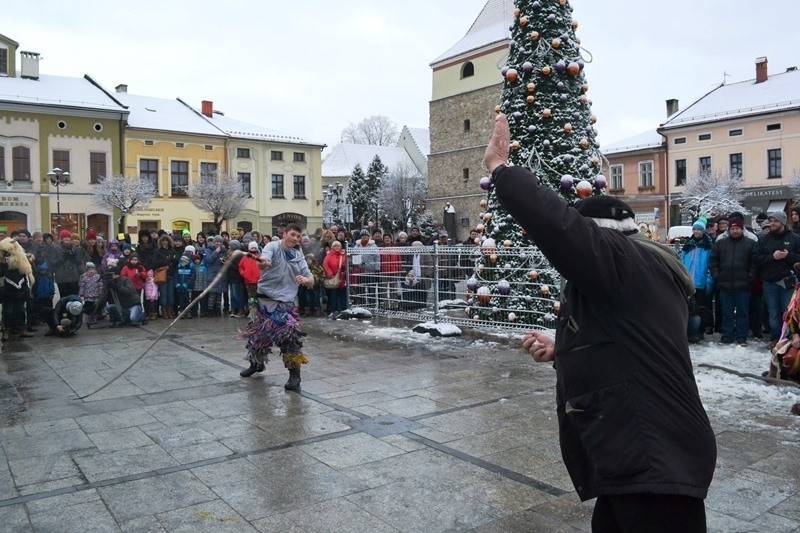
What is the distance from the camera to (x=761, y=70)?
150ft

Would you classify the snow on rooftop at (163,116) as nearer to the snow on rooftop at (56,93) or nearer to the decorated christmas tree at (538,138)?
the snow on rooftop at (56,93)

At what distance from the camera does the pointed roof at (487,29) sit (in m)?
48.4

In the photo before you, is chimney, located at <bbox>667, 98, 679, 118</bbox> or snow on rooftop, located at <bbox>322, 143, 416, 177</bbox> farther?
snow on rooftop, located at <bbox>322, 143, 416, 177</bbox>

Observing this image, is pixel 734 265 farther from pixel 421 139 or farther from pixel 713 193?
pixel 421 139

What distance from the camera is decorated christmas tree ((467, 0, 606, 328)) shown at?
1088 centimetres

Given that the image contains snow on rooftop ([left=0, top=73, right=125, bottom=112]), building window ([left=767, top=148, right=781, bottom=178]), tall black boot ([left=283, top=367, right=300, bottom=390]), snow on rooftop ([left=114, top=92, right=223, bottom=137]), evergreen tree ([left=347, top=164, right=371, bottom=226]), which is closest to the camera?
tall black boot ([left=283, top=367, right=300, bottom=390])

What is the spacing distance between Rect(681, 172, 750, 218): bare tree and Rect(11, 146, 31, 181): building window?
1590 inches

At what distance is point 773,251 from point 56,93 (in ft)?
129

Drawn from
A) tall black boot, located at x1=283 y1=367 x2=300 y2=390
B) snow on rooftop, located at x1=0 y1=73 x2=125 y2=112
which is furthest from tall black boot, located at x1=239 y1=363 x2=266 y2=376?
snow on rooftop, located at x1=0 y1=73 x2=125 y2=112

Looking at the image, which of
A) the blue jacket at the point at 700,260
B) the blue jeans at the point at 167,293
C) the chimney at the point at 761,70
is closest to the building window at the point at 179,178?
the blue jeans at the point at 167,293

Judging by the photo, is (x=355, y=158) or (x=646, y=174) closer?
(x=646, y=174)

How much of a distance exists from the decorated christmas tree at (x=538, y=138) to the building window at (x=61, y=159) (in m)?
33.9

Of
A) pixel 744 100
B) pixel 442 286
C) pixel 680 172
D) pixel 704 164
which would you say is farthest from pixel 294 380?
pixel 744 100

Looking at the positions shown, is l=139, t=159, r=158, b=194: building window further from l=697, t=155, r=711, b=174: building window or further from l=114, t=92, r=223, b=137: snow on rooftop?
l=697, t=155, r=711, b=174: building window
